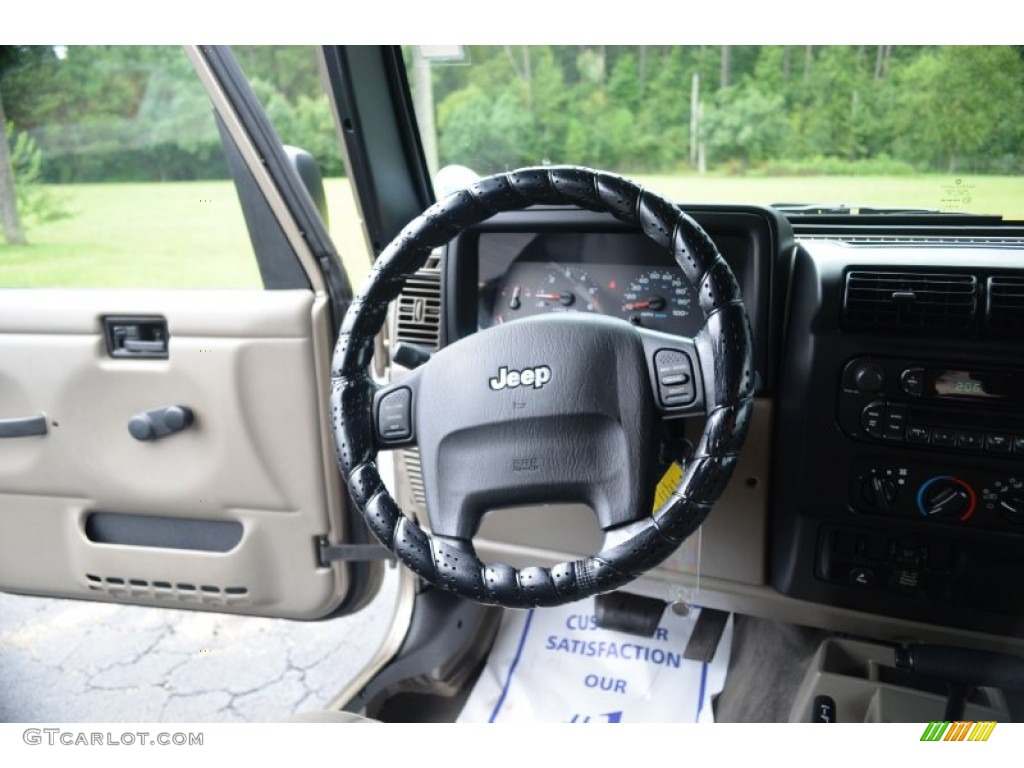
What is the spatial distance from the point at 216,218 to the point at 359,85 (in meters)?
0.46

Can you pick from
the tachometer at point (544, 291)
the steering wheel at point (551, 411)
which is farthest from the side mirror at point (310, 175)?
the steering wheel at point (551, 411)

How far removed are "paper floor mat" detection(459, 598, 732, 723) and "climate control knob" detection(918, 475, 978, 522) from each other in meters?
0.74

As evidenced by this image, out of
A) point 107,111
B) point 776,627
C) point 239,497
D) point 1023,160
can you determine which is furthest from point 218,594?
point 1023,160

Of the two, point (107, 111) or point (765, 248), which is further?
point (107, 111)

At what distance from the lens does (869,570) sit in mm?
1562

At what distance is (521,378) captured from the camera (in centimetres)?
124

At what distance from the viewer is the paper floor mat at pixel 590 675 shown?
1.99m

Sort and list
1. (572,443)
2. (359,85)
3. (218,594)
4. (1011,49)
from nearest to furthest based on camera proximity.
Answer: (572,443)
(1011,49)
(359,85)
(218,594)

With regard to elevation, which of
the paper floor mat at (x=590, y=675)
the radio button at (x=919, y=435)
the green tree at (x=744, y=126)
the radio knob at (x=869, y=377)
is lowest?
the paper floor mat at (x=590, y=675)

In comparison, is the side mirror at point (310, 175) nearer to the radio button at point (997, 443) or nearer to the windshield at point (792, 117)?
the windshield at point (792, 117)

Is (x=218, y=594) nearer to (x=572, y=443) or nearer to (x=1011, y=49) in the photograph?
(x=572, y=443)

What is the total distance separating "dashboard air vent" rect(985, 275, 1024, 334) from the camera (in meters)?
1.34

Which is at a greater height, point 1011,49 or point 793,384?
point 1011,49

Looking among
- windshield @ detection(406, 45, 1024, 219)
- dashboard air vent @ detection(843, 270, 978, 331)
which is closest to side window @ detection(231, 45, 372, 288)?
windshield @ detection(406, 45, 1024, 219)
